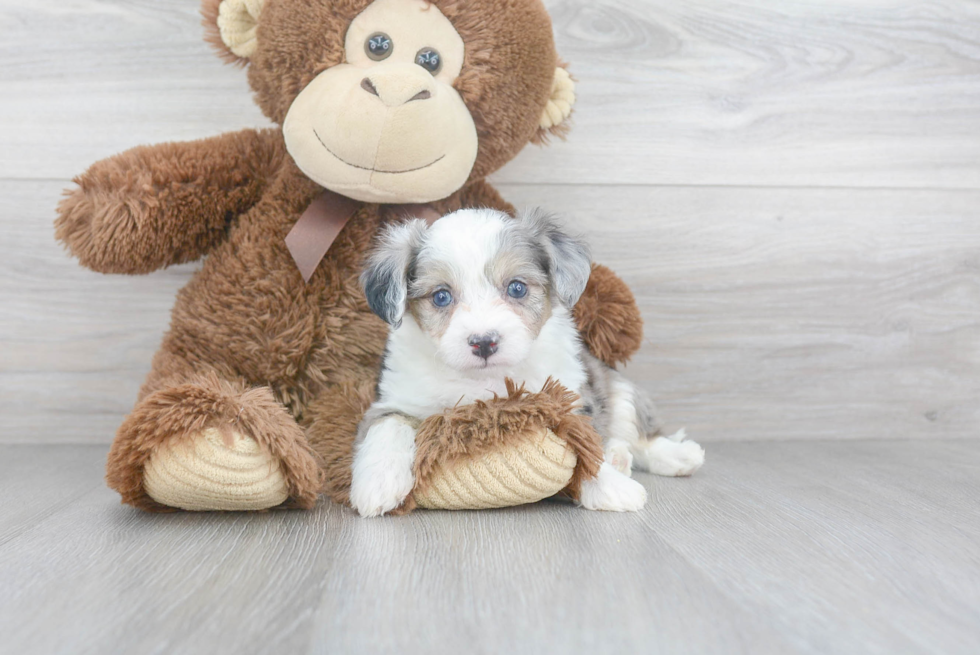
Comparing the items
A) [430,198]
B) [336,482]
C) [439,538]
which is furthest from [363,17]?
[439,538]

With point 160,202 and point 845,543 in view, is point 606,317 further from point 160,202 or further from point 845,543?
point 160,202

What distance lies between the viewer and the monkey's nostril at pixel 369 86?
1.69 meters

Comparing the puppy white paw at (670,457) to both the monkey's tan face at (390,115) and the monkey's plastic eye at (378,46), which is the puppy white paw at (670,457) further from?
the monkey's plastic eye at (378,46)

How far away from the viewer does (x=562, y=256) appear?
1.69 m

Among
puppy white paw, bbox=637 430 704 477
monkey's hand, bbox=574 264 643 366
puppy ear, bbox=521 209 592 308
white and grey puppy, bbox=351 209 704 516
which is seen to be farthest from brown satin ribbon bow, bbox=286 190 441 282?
puppy white paw, bbox=637 430 704 477

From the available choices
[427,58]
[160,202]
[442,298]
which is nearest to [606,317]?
[442,298]

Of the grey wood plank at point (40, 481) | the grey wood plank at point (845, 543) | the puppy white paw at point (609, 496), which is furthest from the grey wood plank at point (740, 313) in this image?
the puppy white paw at point (609, 496)

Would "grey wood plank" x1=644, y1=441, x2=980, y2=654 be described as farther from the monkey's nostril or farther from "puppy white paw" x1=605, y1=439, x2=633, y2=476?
the monkey's nostril

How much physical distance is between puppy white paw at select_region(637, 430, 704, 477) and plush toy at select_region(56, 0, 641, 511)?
25 cm

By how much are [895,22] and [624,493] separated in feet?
6.02

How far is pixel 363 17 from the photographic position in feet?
5.84

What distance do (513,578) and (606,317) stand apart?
97cm

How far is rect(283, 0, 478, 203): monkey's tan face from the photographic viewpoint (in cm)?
168

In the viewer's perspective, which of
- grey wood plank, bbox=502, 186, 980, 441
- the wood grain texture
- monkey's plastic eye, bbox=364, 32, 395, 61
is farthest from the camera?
grey wood plank, bbox=502, 186, 980, 441
